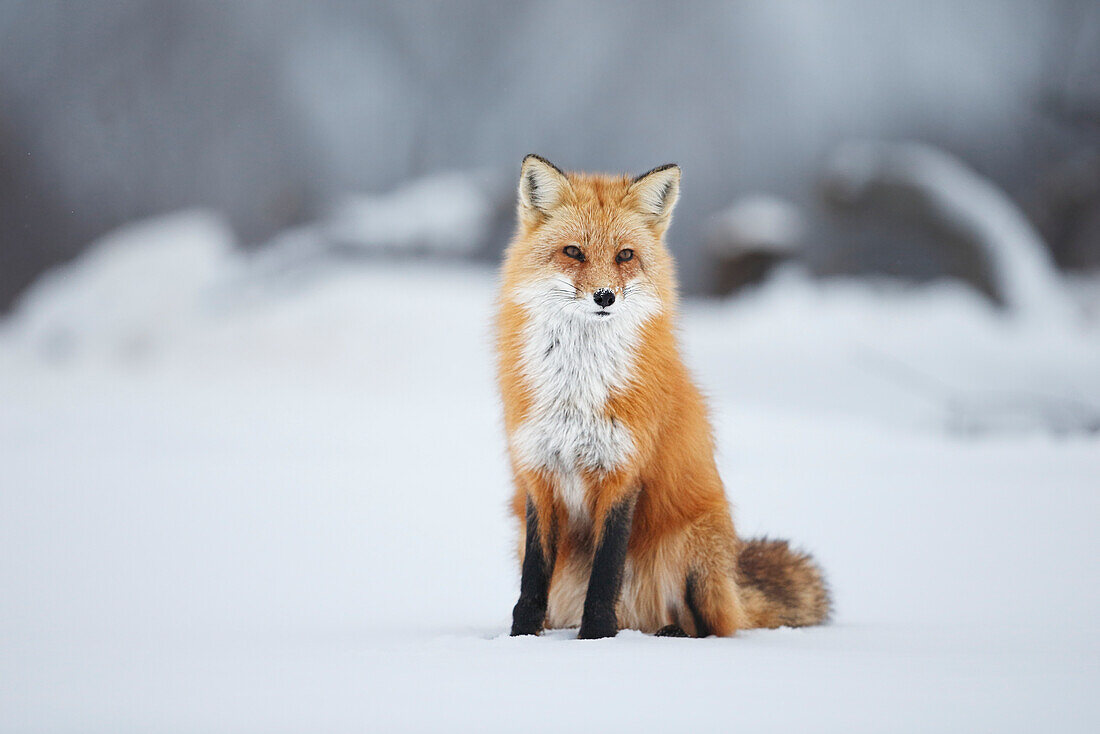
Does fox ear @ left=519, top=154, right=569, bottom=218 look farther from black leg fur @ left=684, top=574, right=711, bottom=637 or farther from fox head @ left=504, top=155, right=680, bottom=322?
black leg fur @ left=684, top=574, right=711, bottom=637

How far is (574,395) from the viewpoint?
94.9 inches

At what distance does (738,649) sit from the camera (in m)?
2.30

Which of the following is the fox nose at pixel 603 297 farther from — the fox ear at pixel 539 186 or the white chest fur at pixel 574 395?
the fox ear at pixel 539 186

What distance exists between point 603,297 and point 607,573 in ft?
2.35

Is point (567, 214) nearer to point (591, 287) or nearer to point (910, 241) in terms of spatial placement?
point (591, 287)

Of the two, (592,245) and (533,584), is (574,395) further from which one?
(533,584)

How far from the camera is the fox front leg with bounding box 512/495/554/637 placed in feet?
8.03

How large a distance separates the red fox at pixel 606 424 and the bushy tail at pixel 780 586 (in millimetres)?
105

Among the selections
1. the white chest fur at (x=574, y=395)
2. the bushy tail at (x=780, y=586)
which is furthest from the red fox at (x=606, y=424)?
the bushy tail at (x=780, y=586)

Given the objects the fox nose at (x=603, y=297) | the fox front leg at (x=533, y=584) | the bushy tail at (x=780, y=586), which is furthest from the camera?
the bushy tail at (x=780, y=586)

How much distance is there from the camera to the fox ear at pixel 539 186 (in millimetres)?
2496

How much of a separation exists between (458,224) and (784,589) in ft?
17.9

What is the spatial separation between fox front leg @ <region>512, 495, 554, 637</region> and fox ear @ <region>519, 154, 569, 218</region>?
0.81m

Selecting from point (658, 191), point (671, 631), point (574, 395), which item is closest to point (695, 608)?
point (671, 631)
